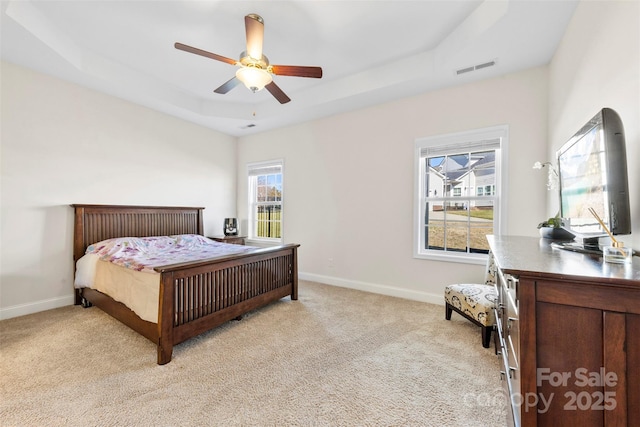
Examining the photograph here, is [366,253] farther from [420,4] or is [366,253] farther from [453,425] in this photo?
[420,4]

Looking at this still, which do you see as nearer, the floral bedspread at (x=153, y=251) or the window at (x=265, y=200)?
the floral bedspread at (x=153, y=251)

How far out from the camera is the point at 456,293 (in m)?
2.57

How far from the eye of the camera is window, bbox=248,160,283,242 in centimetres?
493

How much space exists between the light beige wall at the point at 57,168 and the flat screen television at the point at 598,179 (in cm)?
474

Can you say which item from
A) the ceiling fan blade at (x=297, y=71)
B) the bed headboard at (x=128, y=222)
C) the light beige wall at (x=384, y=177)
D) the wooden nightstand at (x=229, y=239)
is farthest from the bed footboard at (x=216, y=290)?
the bed headboard at (x=128, y=222)

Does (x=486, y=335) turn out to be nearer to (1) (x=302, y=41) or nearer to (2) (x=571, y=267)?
(2) (x=571, y=267)

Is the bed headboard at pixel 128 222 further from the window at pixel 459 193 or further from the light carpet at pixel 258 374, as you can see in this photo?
the window at pixel 459 193

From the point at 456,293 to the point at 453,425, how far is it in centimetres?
133

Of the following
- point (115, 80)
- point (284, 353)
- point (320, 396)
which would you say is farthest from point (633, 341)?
point (115, 80)

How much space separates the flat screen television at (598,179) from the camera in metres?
1.14

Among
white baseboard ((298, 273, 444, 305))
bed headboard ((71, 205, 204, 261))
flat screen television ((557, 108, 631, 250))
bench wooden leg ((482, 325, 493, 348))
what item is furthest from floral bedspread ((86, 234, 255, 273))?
flat screen television ((557, 108, 631, 250))

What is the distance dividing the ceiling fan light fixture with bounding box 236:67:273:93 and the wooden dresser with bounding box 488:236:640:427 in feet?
7.17

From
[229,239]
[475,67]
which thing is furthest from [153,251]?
[475,67]

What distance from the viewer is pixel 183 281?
7.26 feet
